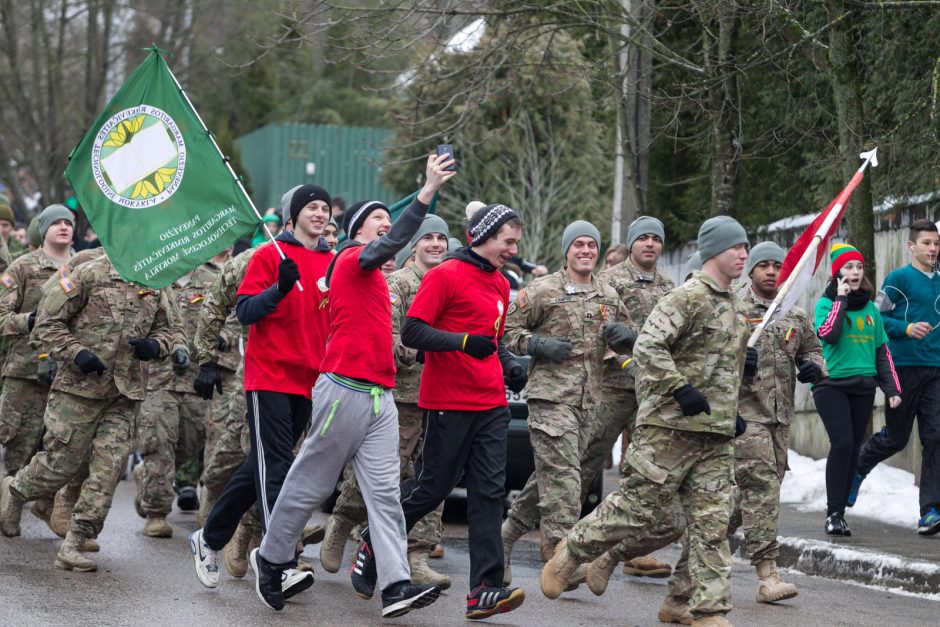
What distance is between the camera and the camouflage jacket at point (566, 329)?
8.92m

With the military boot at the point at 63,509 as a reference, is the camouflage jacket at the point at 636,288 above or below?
above

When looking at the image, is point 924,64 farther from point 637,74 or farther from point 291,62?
point 291,62

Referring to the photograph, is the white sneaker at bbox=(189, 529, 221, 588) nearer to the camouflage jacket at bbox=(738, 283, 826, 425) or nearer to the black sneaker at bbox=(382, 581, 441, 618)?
the black sneaker at bbox=(382, 581, 441, 618)

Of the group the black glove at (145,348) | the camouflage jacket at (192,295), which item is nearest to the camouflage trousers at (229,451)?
the black glove at (145,348)

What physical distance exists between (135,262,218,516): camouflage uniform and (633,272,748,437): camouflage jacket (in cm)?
391

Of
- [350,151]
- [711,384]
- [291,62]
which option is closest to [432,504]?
[711,384]

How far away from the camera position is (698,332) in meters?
7.26

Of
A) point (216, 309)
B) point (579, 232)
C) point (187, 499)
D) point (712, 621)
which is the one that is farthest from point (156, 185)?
point (187, 499)

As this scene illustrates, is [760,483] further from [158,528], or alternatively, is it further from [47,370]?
[47,370]

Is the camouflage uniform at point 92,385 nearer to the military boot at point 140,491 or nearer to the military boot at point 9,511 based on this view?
the military boot at point 9,511

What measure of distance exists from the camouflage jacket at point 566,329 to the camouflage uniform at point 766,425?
887mm

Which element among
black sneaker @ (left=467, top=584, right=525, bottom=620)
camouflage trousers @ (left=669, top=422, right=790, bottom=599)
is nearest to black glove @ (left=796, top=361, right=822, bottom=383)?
camouflage trousers @ (left=669, top=422, right=790, bottom=599)

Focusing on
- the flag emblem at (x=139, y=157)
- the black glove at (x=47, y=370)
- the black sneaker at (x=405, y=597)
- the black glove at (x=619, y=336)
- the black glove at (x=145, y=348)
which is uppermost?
the flag emblem at (x=139, y=157)

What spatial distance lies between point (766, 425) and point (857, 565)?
4.97ft
